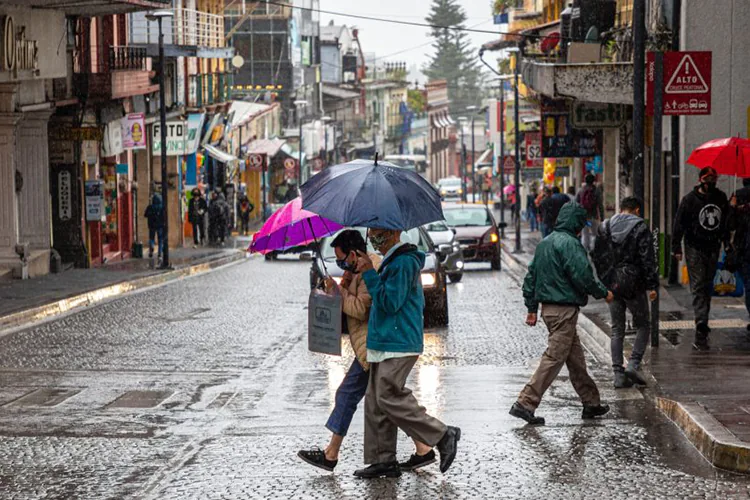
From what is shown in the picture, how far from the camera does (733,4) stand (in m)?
24.8

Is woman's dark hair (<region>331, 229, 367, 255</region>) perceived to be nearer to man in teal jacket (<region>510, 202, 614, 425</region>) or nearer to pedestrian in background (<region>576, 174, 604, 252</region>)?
man in teal jacket (<region>510, 202, 614, 425</region>)

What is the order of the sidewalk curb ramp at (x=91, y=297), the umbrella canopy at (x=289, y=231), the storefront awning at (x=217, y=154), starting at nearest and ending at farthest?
1. the umbrella canopy at (x=289, y=231)
2. the sidewalk curb ramp at (x=91, y=297)
3. the storefront awning at (x=217, y=154)

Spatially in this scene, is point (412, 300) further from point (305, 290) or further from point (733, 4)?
point (305, 290)

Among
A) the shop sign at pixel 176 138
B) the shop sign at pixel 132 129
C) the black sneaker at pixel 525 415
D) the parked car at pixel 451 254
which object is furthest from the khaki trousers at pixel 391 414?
the shop sign at pixel 176 138

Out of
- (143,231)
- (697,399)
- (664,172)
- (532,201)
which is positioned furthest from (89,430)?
(532,201)

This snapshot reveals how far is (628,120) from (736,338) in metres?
14.6

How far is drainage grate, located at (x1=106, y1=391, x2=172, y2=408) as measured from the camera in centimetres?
1346

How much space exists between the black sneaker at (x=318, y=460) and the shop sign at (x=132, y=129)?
30490 mm

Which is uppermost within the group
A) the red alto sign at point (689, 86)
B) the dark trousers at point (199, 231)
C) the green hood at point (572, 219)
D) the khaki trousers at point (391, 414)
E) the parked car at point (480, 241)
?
the red alto sign at point (689, 86)

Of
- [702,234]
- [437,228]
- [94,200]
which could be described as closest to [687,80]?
[702,234]

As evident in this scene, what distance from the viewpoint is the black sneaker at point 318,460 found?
10.0 meters

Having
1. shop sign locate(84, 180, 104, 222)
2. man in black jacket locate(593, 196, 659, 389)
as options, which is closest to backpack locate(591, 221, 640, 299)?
man in black jacket locate(593, 196, 659, 389)

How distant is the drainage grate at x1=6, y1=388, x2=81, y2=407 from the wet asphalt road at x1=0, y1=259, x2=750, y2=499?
4 cm

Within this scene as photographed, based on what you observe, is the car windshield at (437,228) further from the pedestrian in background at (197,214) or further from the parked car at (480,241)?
the pedestrian in background at (197,214)
